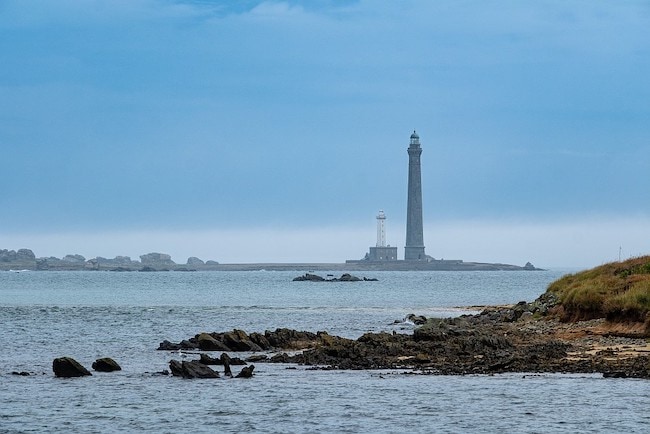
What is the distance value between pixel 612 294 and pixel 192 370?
2155 cm

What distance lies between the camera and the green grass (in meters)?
44.5

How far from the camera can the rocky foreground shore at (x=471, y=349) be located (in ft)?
120

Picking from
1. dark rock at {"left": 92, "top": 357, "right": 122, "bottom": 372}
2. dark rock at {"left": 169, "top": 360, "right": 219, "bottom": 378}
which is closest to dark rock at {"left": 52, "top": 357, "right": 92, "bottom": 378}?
dark rock at {"left": 92, "top": 357, "right": 122, "bottom": 372}

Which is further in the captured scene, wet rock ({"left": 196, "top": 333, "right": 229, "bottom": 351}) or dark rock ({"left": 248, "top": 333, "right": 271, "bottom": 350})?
dark rock ({"left": 248, "top": 333, "right": 271, "bottom": 350})

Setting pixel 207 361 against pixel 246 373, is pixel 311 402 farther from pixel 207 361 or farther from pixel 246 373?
pixel 207 361

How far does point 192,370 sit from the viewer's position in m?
37.1

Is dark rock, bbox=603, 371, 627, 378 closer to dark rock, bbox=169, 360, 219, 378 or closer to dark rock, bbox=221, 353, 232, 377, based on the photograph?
dark rock, bbox=221, 353, 232, 377

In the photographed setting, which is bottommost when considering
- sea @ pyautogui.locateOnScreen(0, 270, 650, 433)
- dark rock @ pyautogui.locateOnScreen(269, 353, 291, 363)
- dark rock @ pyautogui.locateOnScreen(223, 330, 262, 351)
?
sea @ pyautogui.locateOnScreen(0, 270, 650, 433)

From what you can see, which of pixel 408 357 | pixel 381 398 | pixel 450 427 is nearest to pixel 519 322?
pixel 408 357

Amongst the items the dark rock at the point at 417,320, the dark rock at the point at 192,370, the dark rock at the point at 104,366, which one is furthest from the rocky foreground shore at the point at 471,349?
the dark rock at the point at 417,320

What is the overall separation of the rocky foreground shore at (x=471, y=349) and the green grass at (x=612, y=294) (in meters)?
0.70

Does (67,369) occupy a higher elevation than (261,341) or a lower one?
lower

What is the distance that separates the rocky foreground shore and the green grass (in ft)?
2.28

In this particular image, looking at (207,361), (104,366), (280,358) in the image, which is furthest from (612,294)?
(104,366)
